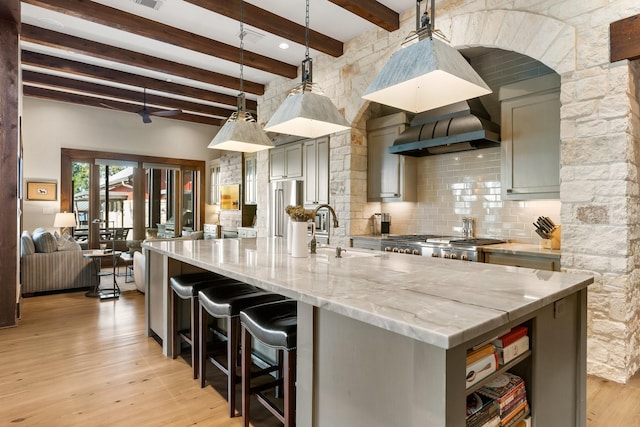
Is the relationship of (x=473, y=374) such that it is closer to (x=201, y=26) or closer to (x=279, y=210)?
(x=201, y=26)

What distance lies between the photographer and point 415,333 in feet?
3.45

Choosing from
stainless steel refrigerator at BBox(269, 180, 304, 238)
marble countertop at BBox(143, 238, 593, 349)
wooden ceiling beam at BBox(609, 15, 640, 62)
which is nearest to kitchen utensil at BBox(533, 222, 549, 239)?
wooden ceiling beam at BBox(609, 15, 640, 62)

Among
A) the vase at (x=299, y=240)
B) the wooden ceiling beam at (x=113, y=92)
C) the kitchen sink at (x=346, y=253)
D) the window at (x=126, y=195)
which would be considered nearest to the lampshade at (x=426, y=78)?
the vase at (x=299, y=240)

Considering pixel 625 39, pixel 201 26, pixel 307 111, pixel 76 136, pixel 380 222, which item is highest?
pixel 201 26

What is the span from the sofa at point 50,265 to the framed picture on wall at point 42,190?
226 cm

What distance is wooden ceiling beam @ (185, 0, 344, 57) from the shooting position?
148 inches

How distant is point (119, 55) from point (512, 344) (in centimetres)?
570

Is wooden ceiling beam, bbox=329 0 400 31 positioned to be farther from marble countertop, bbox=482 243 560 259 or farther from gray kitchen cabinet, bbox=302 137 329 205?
marble countertop, bbox=482 243 560 259

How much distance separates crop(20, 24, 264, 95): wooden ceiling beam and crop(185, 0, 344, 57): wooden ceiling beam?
1996mm

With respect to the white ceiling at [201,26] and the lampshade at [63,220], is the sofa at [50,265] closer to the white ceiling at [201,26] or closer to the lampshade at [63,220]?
the lampshade at [63,220]

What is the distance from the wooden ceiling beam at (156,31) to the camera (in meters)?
3.78

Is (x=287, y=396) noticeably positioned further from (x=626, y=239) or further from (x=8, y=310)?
(x=8, y=310)

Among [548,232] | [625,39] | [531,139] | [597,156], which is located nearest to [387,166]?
[531,139]

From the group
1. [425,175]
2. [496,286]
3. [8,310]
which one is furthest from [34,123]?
[496,286]
